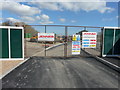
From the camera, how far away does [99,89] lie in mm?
3566

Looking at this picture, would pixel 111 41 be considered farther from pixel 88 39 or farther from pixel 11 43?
pixel 11 43

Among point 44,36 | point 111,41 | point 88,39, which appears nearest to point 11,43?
point 44,36

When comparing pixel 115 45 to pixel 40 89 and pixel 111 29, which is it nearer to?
pixel 111 29

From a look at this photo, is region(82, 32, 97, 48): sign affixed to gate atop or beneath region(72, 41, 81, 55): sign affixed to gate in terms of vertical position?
atop

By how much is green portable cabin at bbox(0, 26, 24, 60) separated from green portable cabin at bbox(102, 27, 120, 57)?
7.37 meters

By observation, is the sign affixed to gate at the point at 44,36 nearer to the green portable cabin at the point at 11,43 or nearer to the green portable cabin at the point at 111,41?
the green portable cabin at the point at 11,43

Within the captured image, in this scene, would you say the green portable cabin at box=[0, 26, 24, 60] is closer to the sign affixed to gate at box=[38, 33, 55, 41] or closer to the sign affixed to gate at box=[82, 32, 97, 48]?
the sign affixed to gate at box=[38, 33, 55, 41]

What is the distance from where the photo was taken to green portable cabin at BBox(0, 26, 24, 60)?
723 cm

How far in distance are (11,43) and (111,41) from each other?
8.88 meters

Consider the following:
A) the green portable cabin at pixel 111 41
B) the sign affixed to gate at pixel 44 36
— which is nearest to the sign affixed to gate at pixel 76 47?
the sign affixed to gate at pixel 44 36

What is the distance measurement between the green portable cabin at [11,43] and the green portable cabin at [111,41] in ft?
24.2

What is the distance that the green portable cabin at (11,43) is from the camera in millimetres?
7234

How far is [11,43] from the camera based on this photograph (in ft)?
24.2

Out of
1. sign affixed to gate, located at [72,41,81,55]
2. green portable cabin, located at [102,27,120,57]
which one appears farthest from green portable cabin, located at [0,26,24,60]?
green portable cabin, located at [102,27,120,57]
